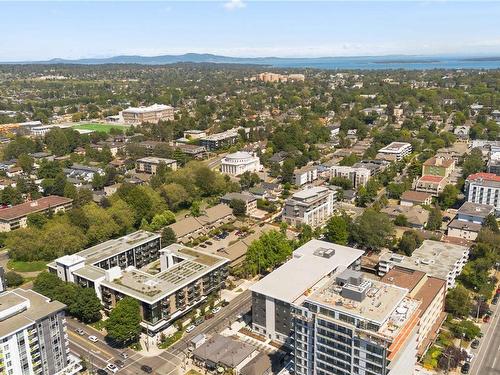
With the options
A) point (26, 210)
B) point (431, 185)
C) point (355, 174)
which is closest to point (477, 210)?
point (431, 185)

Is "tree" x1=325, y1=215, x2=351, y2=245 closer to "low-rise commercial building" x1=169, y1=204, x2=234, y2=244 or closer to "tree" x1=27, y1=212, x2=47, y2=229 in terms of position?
"low-rise commercial building" x1=169, y1=204, x2=234, y2=244

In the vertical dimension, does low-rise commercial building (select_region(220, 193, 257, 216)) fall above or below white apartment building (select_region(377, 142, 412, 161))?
below

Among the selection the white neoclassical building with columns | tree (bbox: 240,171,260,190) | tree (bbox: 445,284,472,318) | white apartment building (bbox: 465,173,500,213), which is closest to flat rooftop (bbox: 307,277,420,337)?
tree (bbox: 445,284,472,318)

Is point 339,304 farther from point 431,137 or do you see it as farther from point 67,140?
point 67,140

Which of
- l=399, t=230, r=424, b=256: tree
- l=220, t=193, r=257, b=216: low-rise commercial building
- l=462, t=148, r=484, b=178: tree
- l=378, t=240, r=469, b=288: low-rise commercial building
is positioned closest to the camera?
l=378, t=240, r=469, b=288: low-rise commercial building

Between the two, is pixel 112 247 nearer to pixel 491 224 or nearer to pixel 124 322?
pixel 124 322

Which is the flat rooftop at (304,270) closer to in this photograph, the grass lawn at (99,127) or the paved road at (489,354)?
the paved road at (489,354)

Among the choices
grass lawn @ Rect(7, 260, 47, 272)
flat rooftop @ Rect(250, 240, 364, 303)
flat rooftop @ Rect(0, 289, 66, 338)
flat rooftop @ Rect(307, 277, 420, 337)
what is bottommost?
grass lawn @ Rect(7, 260, 47, 272)
